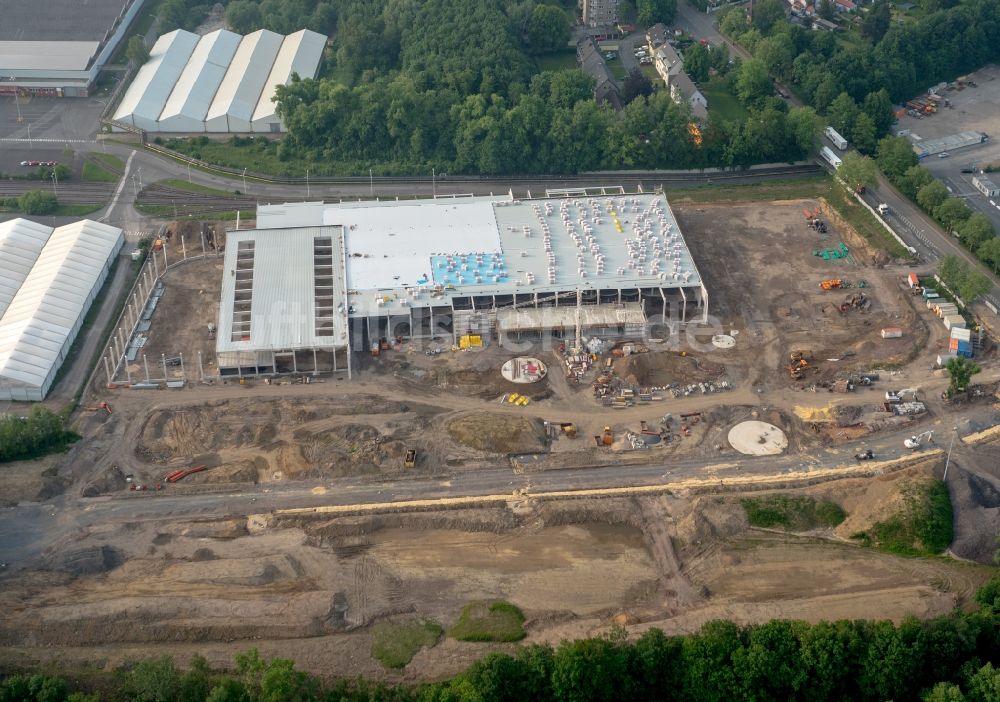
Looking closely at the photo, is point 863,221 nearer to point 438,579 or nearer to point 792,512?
point 792,512

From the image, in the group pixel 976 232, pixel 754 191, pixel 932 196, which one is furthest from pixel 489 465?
pixel 932 196

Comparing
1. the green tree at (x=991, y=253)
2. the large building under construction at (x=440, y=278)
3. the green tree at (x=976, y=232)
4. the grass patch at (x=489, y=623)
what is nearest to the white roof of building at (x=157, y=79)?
the large building under construction at (x=440, y=278)

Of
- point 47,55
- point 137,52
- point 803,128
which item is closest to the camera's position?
point 803,128

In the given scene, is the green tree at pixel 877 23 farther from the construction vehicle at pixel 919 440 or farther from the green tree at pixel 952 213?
the construction vehicle at pixel 919 440

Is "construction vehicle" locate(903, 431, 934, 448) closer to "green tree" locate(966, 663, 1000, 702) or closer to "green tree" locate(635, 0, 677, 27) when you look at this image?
"green tree" locate(966, 663, 1000, 702)

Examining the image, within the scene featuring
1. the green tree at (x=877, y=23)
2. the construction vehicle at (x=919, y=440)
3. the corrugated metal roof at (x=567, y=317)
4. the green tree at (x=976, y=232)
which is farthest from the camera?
the green tree at (x=877, y=23)

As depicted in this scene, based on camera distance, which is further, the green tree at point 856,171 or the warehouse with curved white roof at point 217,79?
the warehouse with curved white roof at point 217,79
